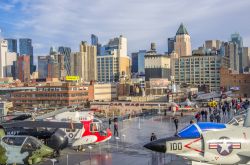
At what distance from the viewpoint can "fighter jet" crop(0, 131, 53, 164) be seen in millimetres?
19000

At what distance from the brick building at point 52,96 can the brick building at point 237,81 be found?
56.4m

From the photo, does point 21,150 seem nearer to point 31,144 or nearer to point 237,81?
point 31,144

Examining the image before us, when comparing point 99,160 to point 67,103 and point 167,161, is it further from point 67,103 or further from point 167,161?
point 67,103

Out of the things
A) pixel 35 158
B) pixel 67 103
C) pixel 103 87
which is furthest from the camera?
pixel 103 87

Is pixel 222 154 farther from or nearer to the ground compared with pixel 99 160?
farther from the ground

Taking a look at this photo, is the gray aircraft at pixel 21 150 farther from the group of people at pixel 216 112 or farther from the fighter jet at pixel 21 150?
the group of people at pixel 216 112

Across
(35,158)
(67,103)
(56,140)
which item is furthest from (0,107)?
(67,103)

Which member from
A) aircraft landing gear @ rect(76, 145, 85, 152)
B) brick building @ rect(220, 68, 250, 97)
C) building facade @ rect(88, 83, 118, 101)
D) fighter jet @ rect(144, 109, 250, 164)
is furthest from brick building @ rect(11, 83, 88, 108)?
fighter jet @ rect(144, 109, 250, 164)

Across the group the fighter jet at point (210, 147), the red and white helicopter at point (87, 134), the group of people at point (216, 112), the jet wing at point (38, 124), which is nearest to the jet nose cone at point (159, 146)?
the fighter jet at point (210, 147)

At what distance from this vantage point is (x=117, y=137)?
93.9 ft

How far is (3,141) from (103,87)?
16063 cm

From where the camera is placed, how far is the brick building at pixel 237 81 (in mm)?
150125

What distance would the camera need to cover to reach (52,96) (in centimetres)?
14125

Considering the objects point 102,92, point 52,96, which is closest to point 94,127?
point 52,96
